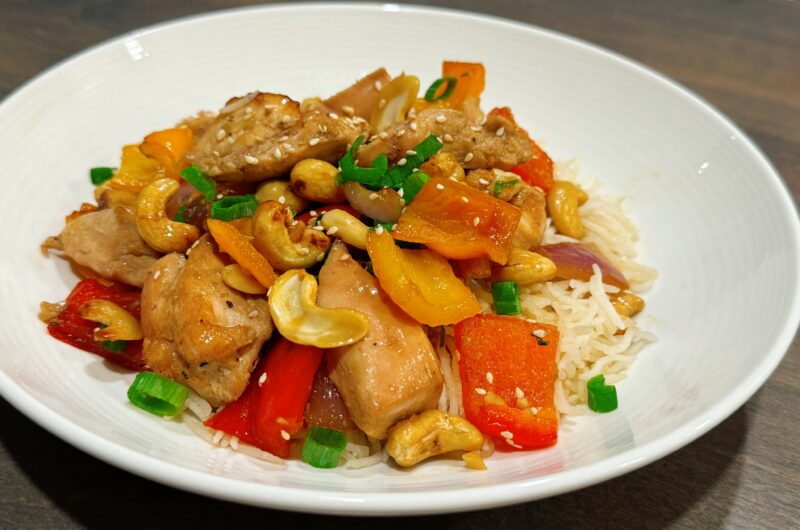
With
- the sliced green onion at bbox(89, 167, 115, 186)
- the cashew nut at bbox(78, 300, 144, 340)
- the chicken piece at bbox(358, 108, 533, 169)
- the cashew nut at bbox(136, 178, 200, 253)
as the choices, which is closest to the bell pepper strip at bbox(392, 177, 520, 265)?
the chicken piece at bbox(358, 108, 533, 169)

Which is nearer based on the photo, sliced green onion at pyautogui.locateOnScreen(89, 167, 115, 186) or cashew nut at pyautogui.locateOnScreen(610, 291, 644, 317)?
cashew nut at pyautogui.locateOnScreen(610, 291, 644, 317)

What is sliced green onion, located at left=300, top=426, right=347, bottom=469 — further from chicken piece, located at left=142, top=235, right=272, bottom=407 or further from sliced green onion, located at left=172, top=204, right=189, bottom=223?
sliced green onion, located at left=172, top=204, right=189, bottom=223

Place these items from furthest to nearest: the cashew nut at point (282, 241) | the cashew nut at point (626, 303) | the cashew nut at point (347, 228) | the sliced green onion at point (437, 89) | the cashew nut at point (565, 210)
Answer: the sliced green onion at point (437, 89) → the cashew nut at point (565, 210) → the cashew nut at point (626, 303) → the cashew nut at point (347, 228) → the cashew nut at point (282, 241)

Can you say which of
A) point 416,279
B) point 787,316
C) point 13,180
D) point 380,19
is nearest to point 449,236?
point 416,279

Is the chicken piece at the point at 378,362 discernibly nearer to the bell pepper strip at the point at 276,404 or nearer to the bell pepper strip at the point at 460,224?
the bell pepper strip at the point at 276,404

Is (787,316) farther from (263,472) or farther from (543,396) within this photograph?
(263,472)

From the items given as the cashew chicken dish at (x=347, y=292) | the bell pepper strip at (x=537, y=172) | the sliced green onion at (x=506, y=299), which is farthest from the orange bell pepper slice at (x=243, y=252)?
the bell pepper strip at (x=537, y=172)

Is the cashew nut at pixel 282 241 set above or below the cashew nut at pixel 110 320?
above
